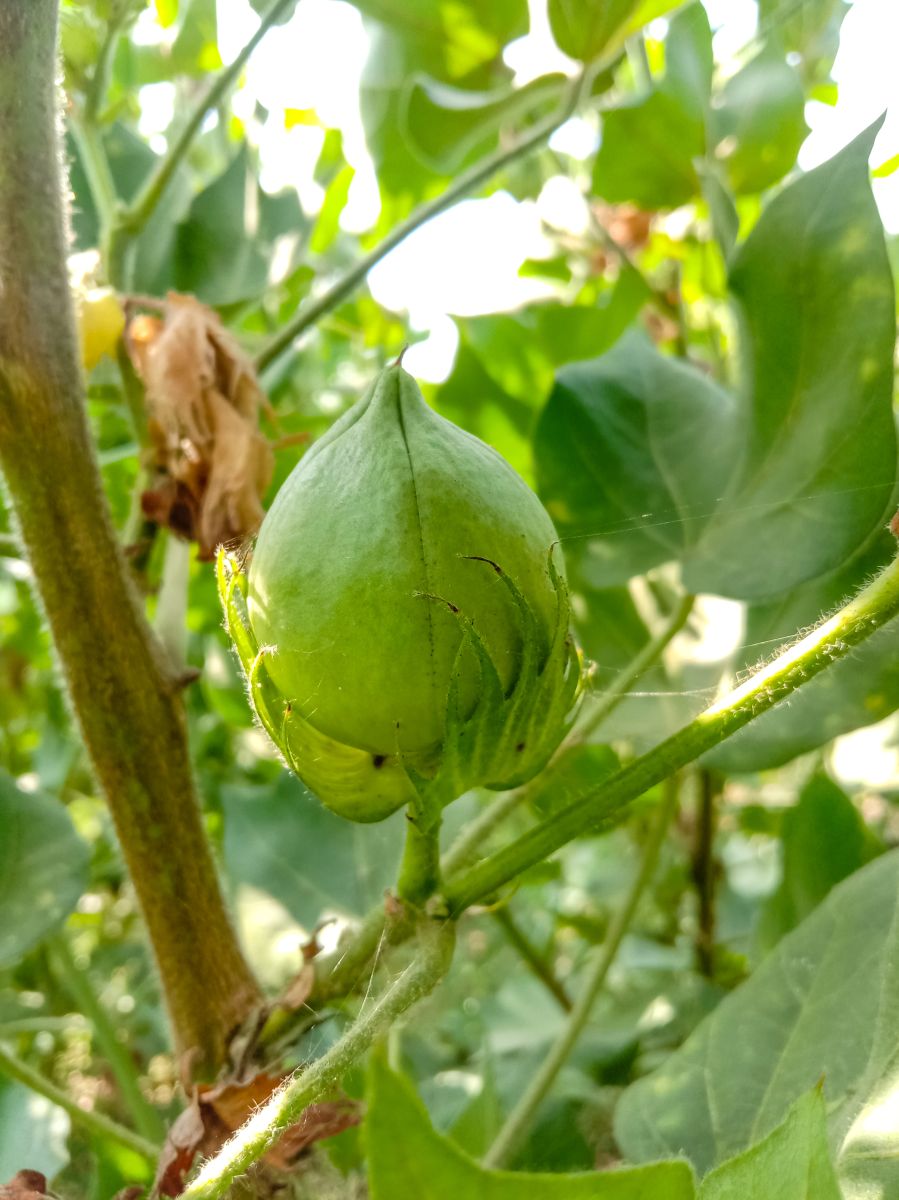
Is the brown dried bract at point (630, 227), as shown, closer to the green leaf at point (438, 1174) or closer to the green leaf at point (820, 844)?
the green leaf at point (820, 844)

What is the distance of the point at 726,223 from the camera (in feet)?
2.14

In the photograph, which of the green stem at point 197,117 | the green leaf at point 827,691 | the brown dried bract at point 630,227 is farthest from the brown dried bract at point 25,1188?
the brown dried bract at point 630,227

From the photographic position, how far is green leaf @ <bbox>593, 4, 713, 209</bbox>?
750 mm

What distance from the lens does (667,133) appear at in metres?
0.81

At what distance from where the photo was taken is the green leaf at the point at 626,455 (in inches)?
24.2

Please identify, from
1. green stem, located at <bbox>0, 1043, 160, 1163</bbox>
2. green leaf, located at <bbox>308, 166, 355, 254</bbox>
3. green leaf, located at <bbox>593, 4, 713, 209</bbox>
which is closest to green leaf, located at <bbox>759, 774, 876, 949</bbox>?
green stem, located at <bbox>0, 1043, 160, 1163</bbox>

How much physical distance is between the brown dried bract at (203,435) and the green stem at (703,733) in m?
0.22

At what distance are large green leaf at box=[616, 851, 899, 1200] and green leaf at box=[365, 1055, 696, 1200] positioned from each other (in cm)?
17

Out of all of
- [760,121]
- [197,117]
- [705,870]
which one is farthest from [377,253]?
[705,870]

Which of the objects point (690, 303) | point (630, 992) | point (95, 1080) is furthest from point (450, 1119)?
point (690, 303)

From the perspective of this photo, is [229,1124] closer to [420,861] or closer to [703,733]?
[420,861]

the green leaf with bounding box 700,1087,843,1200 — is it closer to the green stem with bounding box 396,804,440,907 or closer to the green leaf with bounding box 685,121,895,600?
the green stem with bounding box 396,804,440,907

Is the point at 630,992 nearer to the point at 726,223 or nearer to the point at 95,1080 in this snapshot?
the point at 95,1080

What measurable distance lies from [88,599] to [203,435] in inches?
4.4
